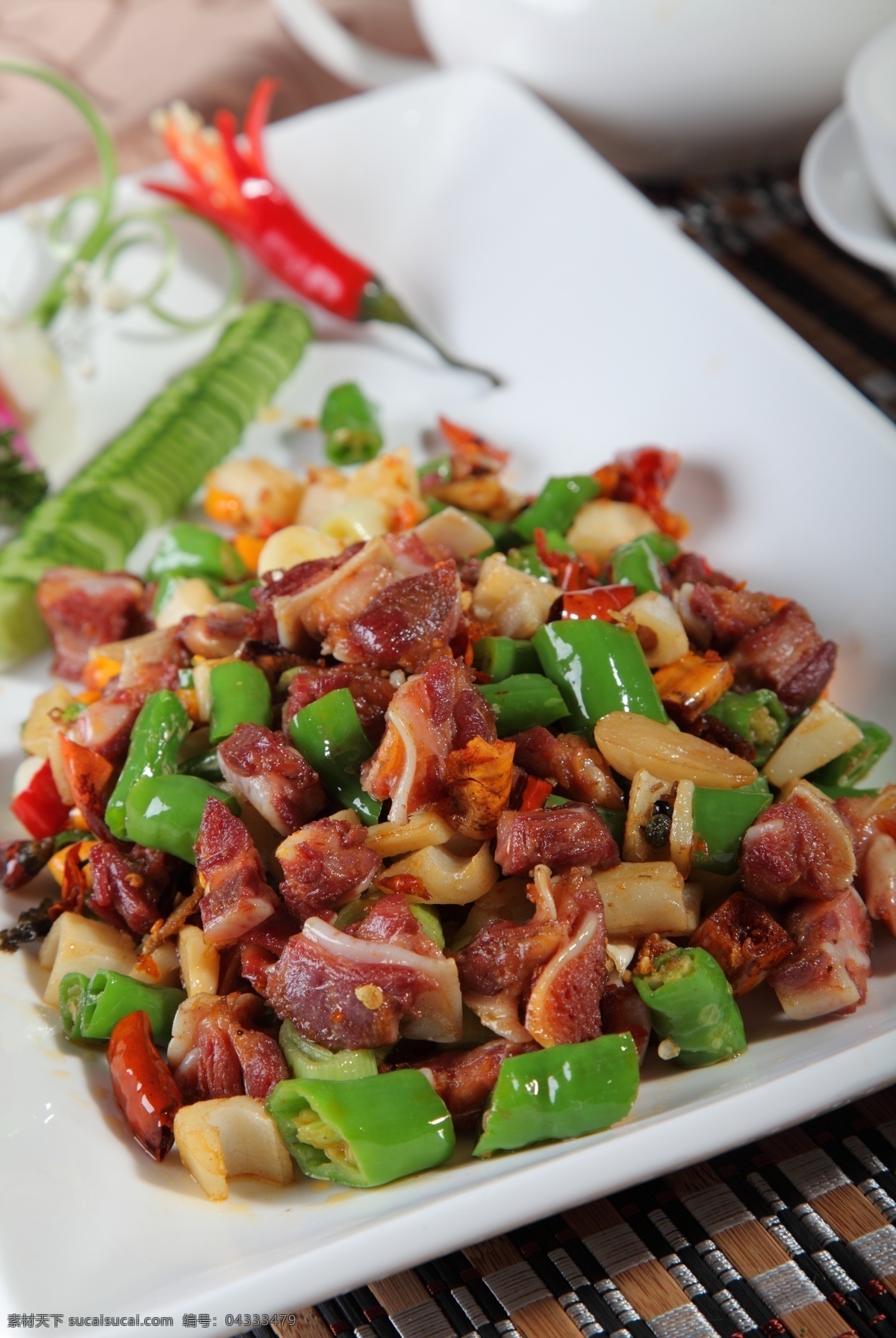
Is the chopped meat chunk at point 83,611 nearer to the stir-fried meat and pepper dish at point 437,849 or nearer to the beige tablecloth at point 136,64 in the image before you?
the stir-fried meat and pepper dish at point 437,849

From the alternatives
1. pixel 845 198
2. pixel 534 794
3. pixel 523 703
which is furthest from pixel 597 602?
pixel 845 198

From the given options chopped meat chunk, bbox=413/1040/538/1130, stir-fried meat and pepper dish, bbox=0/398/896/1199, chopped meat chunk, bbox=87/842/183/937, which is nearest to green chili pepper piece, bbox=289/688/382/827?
stir-fried meat and pepper dish, bbox=0/398/896/1199

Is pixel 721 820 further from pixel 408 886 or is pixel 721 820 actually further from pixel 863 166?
pixel 863 166

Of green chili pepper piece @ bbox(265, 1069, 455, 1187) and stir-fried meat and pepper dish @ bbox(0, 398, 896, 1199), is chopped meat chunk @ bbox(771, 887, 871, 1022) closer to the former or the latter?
stir-fried meat and pepper dish @ bbox(0, 398, 896, 1199)

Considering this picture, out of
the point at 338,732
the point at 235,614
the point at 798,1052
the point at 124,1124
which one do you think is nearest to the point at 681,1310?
the point at 798,1052

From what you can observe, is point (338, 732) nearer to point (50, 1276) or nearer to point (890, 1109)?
point (50, 1276)

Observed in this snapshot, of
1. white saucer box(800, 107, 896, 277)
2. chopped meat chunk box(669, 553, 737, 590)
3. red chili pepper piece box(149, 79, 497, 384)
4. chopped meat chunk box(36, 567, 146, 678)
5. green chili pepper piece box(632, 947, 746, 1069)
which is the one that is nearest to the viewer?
green chili pepper piece box(632, 947, 746, 1069)
